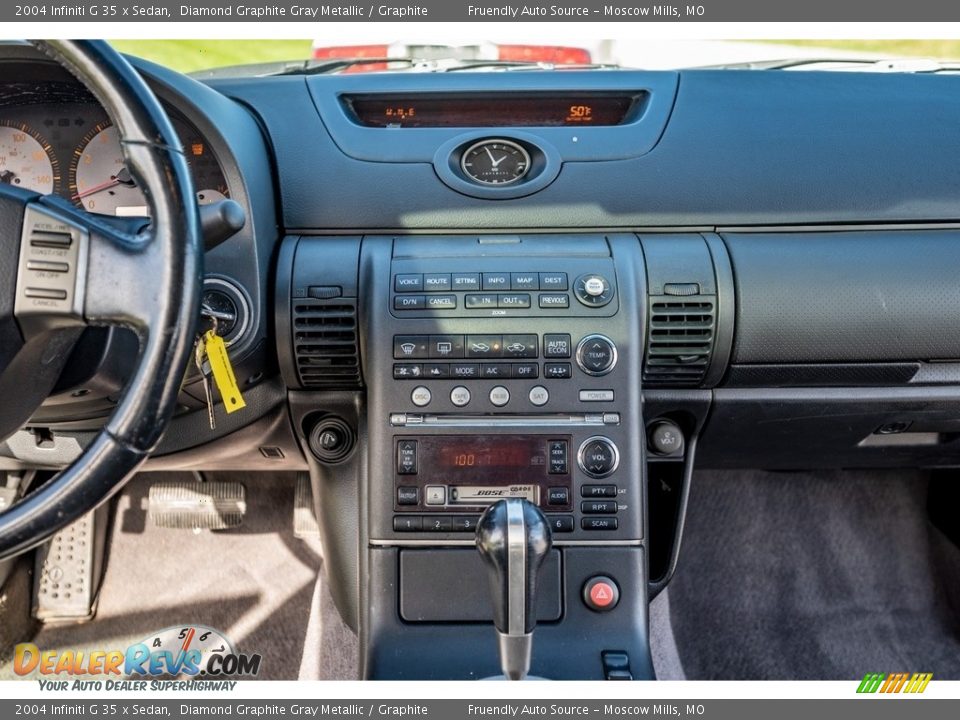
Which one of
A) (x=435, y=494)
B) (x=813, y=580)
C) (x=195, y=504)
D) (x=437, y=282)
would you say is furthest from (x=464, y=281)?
(x=813, y=580)

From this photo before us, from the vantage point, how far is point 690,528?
7.93 ft

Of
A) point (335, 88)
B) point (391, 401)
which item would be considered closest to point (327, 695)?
point (391, 401)

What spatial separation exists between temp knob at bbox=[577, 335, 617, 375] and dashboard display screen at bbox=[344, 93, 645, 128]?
0.51 metres

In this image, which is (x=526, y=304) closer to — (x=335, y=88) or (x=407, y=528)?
(x=407, y=528)

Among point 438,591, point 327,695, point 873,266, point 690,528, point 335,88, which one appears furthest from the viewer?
point 690,528

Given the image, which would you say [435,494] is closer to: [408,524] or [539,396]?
[408,524]

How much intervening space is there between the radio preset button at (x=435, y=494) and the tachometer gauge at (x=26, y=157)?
0.98 metres

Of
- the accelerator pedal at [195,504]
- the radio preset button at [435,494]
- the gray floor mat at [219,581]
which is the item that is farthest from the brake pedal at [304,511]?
the radio preset button at [435,494]

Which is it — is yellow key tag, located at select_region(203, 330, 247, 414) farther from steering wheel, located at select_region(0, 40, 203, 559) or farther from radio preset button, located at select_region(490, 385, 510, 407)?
radio preset button, located at select_region(490, 385, 510, 407)

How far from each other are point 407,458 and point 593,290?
1.56 feet

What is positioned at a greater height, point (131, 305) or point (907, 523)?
point (131, 305)

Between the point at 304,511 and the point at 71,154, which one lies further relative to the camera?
the point at 304,511

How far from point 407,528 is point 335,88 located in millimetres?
945

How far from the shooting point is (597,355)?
4.84 feet
